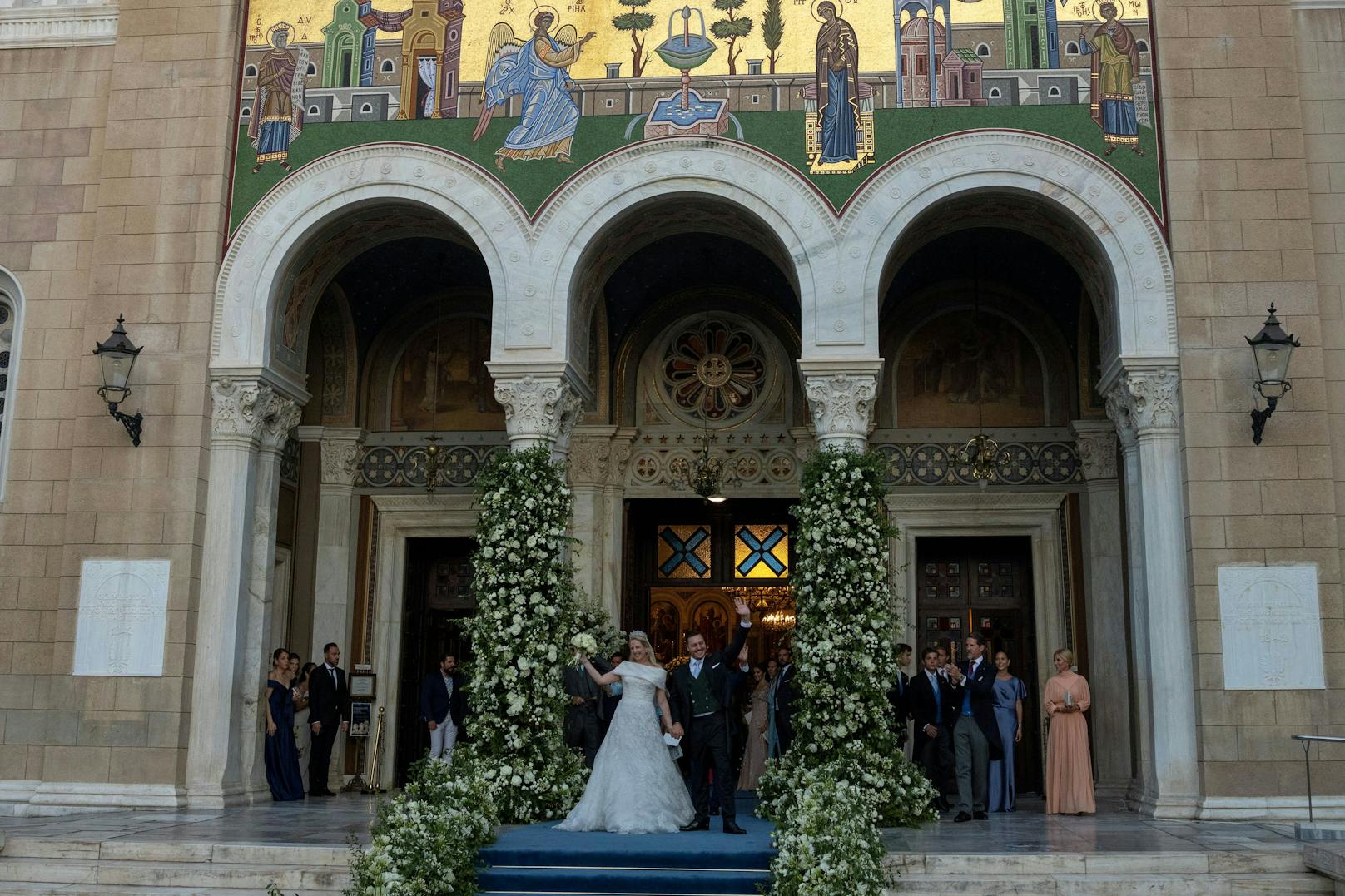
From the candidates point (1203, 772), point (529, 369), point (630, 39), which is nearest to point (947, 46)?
point (630, 39)

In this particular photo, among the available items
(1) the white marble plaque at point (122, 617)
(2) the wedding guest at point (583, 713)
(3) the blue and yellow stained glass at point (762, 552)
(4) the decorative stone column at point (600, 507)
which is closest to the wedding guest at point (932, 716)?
→ (2) the wedding guest at point (583, 713)

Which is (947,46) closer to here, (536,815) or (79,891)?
(536,815)

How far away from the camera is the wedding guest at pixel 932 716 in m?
12.6

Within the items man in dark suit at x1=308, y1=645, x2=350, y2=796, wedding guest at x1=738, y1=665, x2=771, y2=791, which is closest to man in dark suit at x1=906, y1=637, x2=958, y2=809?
wedding guest at x1=738, y1=665, x2=771, y2=791

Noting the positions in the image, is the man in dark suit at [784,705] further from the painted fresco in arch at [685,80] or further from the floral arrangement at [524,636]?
the painted fresco in arch at [685,80]

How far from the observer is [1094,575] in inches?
606

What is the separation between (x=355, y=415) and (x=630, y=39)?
6063mm

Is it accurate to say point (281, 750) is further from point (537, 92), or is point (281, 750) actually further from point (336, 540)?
point (537, 92)

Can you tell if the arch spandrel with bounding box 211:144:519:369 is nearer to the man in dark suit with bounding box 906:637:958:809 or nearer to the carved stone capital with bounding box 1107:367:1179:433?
the man in dark suit with bounding box 906:637:958:809

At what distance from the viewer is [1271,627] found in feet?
39.0

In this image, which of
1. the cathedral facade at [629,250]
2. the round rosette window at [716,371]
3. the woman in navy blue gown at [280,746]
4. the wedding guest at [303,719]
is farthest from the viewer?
the round rosette window at [716,371]

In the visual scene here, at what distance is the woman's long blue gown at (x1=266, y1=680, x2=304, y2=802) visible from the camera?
45.3 ft

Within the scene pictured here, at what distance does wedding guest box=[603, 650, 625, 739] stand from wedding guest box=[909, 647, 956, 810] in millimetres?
2809

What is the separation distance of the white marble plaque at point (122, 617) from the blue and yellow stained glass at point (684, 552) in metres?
6.89
